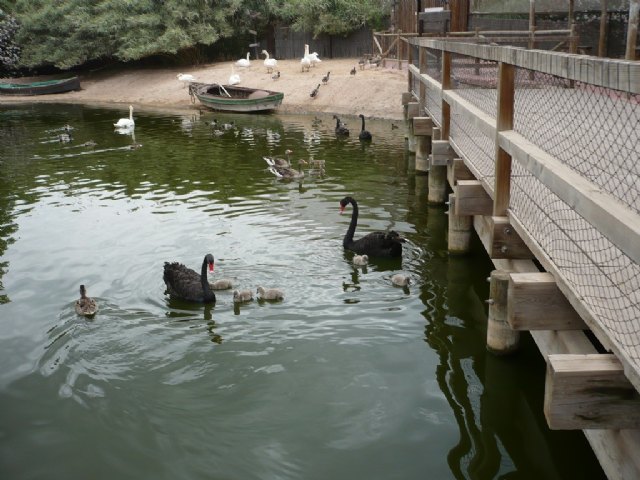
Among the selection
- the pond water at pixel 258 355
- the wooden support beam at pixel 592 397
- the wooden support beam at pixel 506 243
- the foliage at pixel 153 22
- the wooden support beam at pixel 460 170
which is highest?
the foliage at pixel 153 22

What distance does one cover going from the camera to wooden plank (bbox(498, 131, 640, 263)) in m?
3.99

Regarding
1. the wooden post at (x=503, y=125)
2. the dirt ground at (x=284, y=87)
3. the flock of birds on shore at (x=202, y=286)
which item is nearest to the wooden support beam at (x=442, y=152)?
the flock of birds on shore at (x=202, y=286)

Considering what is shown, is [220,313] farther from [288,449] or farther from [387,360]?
[288,449]

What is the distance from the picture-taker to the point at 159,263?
432 inches

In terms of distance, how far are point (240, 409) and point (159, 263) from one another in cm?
471

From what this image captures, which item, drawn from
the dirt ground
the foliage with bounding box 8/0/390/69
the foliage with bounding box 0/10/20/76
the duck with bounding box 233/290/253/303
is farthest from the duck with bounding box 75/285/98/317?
the foliage with bounding box 0/10/20/76

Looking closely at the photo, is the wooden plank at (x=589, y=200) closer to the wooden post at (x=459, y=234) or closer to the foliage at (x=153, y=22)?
the wooden post at (x=459, y=234)

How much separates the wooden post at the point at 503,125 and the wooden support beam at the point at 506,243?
230 mm

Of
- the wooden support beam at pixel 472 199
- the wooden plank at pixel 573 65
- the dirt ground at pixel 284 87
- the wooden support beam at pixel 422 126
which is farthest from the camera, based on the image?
the dirt ground at pixel 284 87

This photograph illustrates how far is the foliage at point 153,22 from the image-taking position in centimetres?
3719

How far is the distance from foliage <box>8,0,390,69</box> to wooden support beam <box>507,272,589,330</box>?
1332 inches

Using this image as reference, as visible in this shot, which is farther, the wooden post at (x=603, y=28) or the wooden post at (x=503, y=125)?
the wooden post at (x=603, y=28)

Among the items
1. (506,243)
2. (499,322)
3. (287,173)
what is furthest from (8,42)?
(499,322)

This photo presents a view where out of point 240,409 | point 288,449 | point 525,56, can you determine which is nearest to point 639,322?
point 525,56
